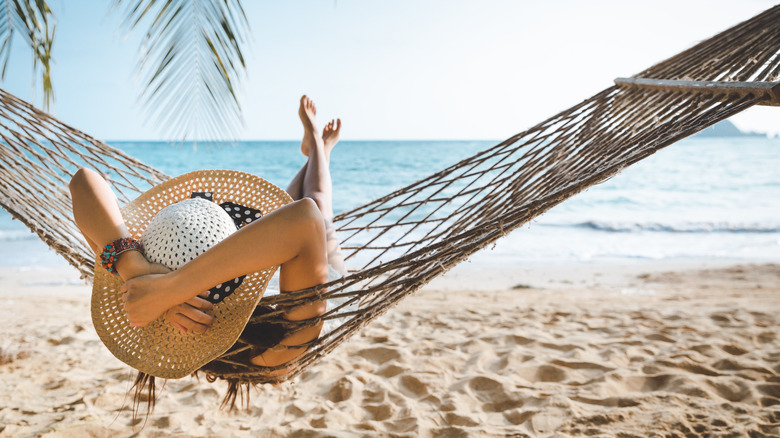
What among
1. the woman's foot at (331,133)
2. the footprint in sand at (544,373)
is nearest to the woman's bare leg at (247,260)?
the woman's foot at (331,133)

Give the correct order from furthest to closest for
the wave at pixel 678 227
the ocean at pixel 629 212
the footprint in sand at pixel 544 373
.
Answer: the wave at pixel 678 227, the ocean at pixel 629 212, the footprint in sand at pixel 544 373

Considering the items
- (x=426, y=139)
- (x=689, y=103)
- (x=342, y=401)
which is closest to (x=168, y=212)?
(x=342, y=401)

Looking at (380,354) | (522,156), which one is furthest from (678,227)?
(522,156)

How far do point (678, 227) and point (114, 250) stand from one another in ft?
22.6

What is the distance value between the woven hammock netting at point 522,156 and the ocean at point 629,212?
188 millimetres

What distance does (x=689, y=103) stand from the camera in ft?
4.42

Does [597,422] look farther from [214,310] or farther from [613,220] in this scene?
[613,220]

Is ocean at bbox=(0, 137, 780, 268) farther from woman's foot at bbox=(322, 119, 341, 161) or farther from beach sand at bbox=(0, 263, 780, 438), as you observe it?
woman's foot at bbox=(322, 119, 341, 161)

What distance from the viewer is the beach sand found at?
1.50 m

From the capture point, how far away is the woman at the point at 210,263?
3.01ft

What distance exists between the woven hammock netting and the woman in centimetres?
5

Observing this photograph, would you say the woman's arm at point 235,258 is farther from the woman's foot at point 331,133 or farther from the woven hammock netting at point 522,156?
the woman's foot at point 331,133

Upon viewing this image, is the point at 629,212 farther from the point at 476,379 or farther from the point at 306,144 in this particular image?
the point at 306,144

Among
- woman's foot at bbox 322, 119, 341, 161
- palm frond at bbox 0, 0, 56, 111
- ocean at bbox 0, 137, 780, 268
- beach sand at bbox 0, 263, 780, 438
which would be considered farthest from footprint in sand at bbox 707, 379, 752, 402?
palm frond at bbox 0, 0, 56, 111
